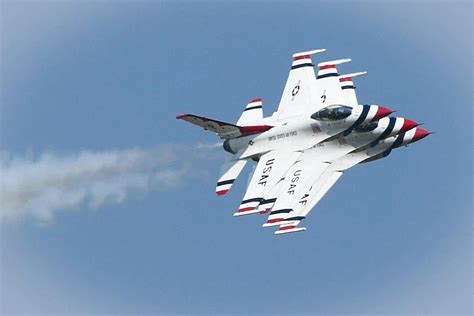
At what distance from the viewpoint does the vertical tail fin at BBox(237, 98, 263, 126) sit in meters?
68.1

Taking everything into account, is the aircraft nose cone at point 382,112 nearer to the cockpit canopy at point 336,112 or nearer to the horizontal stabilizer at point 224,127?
the cockpit canopy at point 336,112

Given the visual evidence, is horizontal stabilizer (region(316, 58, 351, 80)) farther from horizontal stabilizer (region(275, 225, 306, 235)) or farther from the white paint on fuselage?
horizontal stabilizer (region(275, 225, 306, 235))

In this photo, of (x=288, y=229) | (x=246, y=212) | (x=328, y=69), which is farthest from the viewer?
(x=328, y=69)

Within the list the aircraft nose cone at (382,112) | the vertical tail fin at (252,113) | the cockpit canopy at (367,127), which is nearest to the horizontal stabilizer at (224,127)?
the vertical tail fin at (252,113)

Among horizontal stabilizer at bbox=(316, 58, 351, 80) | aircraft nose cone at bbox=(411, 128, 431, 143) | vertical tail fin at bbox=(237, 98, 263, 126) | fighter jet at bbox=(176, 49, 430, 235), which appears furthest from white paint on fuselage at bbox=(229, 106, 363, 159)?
horizontal stabilizer at bbox=(316, 58, 351, 80)

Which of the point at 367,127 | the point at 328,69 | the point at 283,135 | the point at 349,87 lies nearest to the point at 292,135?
the point at 283,135

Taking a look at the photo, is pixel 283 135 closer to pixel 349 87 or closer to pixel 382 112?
pixel 382 112

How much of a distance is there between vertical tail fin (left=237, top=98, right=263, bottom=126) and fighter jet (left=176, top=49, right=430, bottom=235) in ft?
1.01

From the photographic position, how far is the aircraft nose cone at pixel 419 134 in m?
66.1

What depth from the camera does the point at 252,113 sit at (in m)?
68.4

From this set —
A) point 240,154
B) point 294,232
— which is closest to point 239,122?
point 240,154

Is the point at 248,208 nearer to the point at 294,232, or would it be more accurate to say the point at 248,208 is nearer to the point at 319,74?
the point at 294,232

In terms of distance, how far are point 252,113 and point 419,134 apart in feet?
23.1

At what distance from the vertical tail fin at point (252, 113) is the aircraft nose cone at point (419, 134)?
252 inches
